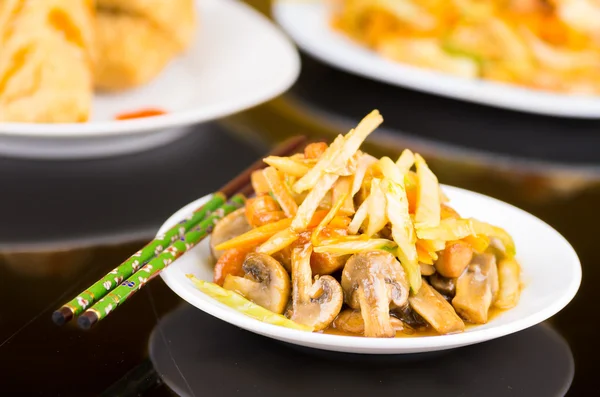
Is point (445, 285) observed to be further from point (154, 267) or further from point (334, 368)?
point (154, 267)

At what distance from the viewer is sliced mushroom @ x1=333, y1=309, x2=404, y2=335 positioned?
128 centimetres

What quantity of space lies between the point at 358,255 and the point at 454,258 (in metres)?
0.15

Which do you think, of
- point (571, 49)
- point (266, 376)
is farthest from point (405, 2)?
point (266, 376)

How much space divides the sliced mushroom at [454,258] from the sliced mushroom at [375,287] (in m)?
0.09

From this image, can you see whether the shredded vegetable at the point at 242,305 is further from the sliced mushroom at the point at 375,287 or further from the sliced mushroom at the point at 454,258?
the sliced mushroom at the point at 454,258

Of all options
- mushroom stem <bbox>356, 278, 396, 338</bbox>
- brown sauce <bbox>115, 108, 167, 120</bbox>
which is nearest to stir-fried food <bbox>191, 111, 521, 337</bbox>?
mushroom stem <bbox>356, 278, 396, 338</bbox>

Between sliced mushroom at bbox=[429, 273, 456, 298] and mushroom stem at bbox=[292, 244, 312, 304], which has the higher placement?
mushroom stem at bbox=[292, 244, 312, 304]

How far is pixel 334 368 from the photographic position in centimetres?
130

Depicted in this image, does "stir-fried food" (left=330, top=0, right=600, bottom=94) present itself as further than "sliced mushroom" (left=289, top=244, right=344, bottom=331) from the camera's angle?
Yes

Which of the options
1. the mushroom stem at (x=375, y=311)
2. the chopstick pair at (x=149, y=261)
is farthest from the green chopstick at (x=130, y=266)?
the mushroom stem at (x=375, y=311)

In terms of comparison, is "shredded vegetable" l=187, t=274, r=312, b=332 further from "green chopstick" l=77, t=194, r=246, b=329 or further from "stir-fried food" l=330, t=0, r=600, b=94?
"stir-fried food" l=330, t=0, r=600, b=94

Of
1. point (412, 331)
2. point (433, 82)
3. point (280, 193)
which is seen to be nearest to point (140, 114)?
point (433, 82)

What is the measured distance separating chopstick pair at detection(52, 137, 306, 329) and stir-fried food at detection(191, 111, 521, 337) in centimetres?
6

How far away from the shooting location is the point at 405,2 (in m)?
2.81
